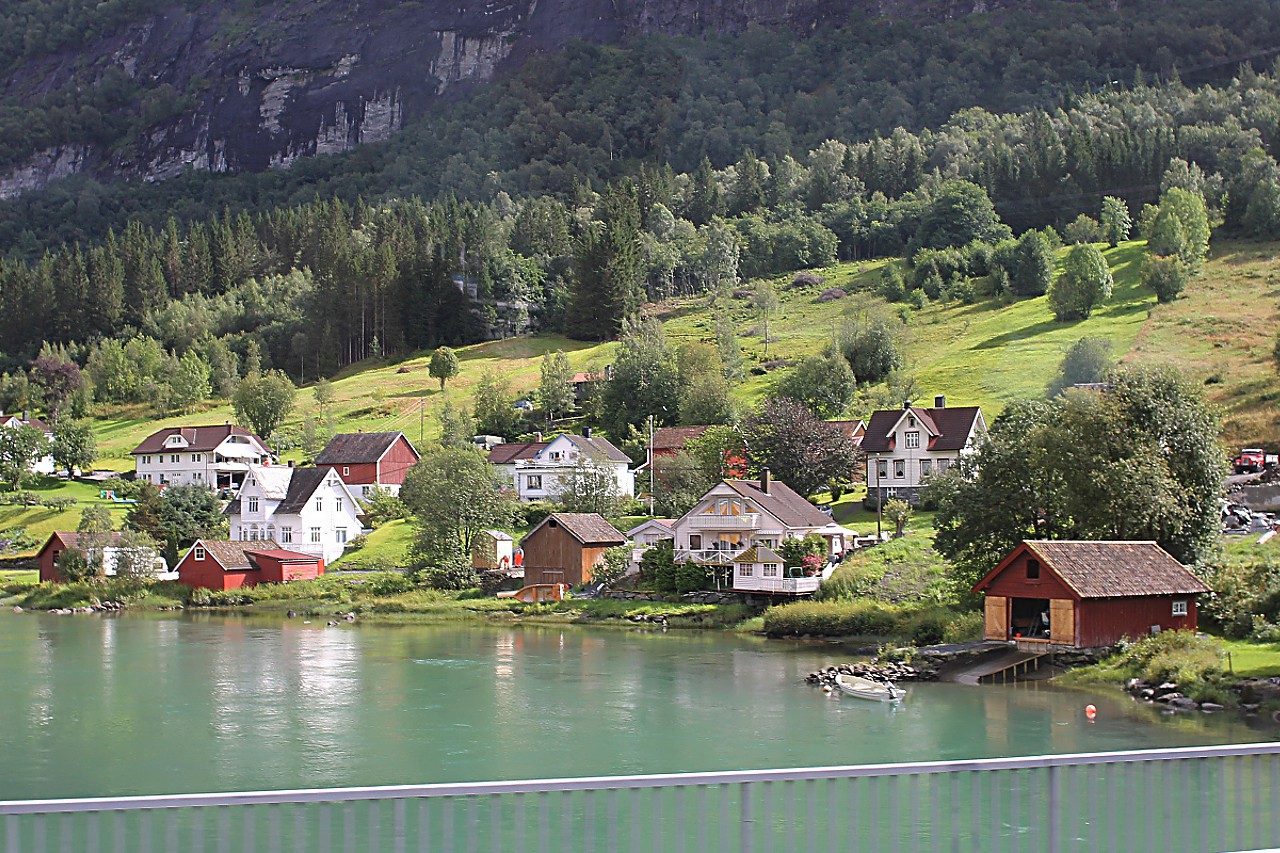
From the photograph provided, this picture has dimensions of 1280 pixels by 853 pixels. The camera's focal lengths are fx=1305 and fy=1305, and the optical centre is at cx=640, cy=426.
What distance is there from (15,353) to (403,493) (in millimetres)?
69033

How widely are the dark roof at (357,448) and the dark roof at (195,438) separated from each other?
27.3ft

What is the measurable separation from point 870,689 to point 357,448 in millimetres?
50797

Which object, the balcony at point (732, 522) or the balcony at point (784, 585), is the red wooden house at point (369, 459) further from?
the balcony at point (784, 585)

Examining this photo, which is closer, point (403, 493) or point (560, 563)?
point (560, 563)

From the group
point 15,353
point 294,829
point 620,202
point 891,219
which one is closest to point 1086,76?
point 891,219

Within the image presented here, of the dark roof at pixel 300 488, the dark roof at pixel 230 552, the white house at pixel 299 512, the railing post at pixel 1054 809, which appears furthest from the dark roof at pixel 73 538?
the railing post at pixel 1054 809

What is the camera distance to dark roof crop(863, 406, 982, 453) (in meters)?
63.6

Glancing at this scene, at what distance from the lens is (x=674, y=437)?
7562 cm

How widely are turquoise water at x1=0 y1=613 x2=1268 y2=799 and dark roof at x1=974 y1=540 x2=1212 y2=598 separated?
154 inches

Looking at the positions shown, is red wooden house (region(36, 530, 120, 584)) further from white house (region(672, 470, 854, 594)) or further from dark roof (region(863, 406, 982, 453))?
dark roof (region(863, 406, 982, 453))

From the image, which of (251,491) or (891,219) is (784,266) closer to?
(891,219)

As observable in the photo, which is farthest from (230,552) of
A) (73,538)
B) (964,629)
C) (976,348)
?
(976,348)

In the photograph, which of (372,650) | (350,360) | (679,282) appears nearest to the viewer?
(372,650)

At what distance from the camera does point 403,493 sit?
69.8 m
